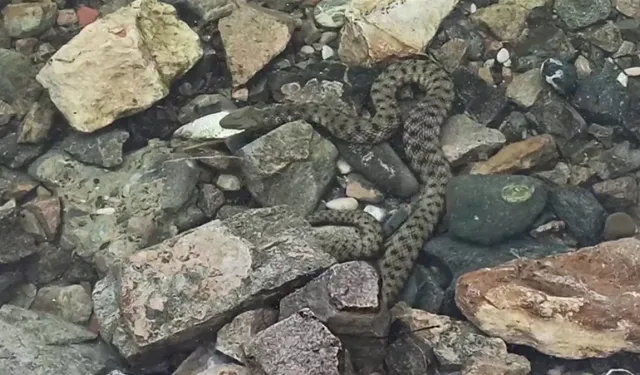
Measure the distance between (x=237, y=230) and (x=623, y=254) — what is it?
74.9 inches

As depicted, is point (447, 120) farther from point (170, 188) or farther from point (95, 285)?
point (95, 285)

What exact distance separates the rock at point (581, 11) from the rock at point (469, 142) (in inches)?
40.3

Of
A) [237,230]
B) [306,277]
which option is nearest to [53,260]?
[237,230]

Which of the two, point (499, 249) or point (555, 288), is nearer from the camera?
point (555, 288)

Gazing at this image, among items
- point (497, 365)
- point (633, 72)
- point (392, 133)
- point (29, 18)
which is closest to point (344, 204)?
point (392, 133)

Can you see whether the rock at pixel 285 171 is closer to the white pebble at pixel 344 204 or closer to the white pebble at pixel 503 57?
the white pebble at pixel 344 204

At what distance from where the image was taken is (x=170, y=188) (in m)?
5.54

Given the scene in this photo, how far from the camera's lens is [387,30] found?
6.00 meters

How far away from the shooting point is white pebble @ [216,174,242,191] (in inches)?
219

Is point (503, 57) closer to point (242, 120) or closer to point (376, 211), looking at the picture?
point (376, 211)

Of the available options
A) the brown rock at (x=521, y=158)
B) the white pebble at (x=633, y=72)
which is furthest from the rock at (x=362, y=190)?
the white pebble at (x=633, y=72)

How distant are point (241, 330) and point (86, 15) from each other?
283cm

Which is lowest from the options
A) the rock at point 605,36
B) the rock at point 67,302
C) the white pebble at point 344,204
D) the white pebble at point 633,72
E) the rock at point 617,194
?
the rock at point 67,302

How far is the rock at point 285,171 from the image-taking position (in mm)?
5484
